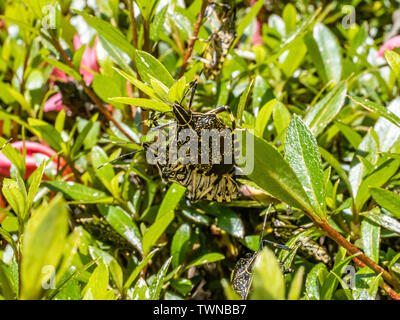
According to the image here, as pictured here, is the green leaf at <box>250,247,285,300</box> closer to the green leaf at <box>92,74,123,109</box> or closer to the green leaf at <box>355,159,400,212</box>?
the green leaf at <box>355,159,400,212</box>

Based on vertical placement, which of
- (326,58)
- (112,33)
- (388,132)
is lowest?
(388,132)

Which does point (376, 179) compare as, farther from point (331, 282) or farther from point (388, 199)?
point (331, 282)

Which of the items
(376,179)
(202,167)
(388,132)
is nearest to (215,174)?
(202,167)

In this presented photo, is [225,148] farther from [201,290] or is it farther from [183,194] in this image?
[201,290]

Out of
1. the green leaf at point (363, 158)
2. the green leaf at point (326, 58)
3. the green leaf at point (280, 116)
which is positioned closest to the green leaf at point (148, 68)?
the green leaf at point (280, 116)

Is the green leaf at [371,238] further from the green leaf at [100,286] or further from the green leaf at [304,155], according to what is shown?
the green leaf at [100,286]

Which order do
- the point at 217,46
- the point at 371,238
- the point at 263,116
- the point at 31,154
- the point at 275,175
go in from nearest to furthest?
the point at 275,175 → the point at 371,238 → the point at 263,116 → the point at 217,46 → the point at 31,154
